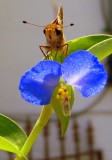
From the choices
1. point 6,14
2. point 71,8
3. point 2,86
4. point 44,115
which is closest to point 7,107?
point 2,86

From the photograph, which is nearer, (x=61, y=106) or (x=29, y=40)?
(x=61, y=106)

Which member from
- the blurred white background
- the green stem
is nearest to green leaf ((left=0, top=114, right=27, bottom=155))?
the green stem

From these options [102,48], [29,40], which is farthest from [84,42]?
[29,40]

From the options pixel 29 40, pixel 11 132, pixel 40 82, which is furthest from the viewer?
pixel 29 40

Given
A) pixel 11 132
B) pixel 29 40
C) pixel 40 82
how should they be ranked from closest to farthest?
pixel 40 82 → pixel 11 132 → pixel 29 40

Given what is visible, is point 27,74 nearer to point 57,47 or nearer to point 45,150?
point 57,47

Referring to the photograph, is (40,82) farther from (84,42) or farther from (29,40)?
(29,40)

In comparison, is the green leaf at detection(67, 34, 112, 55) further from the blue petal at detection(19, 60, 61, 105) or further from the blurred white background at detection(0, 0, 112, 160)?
the blurred white background at detection(0, 0, 112, 160)

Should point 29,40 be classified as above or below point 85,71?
below
